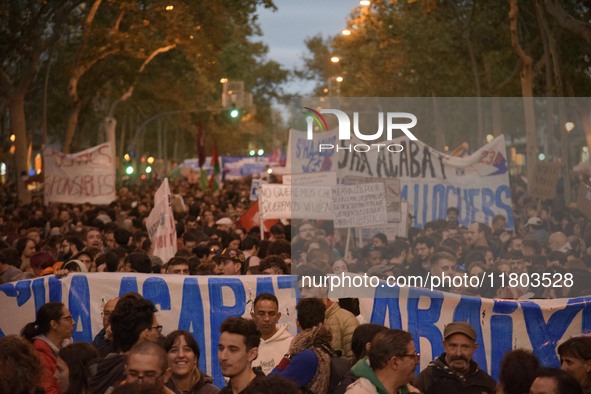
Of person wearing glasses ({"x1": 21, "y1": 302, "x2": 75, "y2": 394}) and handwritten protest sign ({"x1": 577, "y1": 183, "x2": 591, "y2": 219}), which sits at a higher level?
handwritten protest sign ({"x1": 577, "y1": 183, "x2": 591, "y2": 219})

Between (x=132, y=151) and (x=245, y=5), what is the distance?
2771 cm

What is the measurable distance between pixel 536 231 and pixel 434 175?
322cm

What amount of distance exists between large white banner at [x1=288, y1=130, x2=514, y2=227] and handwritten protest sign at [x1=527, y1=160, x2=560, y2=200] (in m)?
5.61

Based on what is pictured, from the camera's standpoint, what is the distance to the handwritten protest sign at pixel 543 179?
17750 mm

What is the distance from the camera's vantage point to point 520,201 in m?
16.4

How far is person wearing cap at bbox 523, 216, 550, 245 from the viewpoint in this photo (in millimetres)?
13023

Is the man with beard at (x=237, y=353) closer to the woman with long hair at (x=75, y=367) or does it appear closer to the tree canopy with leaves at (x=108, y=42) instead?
the woman with long hair at (x=75, y=367)

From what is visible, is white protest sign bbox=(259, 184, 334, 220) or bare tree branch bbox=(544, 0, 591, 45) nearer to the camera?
white protest sign bbox=(259, 184, 334, 220)

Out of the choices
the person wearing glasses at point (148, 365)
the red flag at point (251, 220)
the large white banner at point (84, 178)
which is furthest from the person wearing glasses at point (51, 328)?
the large white banner at point (84, 178)

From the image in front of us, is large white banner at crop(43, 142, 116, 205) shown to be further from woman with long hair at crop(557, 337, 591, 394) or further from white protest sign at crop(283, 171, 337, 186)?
woman with long hair at crop(557, 337, 591, 394)

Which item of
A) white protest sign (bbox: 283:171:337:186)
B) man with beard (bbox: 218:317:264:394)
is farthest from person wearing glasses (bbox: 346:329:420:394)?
→ white protest sign (bbox: 283:171:337:186)

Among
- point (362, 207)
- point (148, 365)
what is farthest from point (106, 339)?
point (362, 207)

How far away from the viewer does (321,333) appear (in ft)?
25.1

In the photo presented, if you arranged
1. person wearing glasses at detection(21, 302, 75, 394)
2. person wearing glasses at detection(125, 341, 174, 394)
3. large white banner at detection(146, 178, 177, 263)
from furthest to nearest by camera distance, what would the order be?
1. large white banner at detection(146, 178, 177, 263)
2. person wearing glasses at detection(21, 302, 75, 394)
3. person wearing glasses at detection(125, 341, 174, 394)
